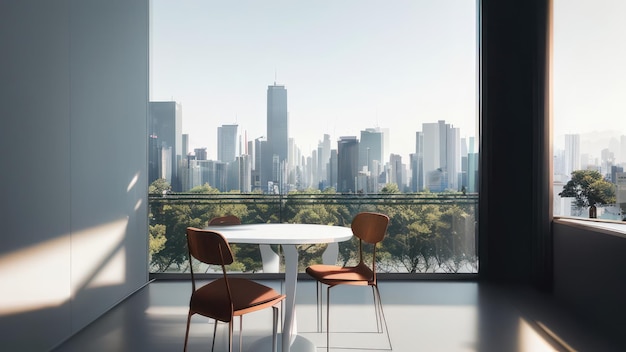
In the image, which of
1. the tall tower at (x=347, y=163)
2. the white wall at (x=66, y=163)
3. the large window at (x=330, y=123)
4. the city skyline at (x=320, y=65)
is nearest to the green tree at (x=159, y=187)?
the large window at (x=330, y=123)

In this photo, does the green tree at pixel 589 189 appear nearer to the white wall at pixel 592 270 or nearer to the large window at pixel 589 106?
the large window at pixel 589 106

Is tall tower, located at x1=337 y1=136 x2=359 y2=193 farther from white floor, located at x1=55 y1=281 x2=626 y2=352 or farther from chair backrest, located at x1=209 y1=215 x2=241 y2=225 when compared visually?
chair backrest, located at x1=209 y1=215 x2=241 y2=225

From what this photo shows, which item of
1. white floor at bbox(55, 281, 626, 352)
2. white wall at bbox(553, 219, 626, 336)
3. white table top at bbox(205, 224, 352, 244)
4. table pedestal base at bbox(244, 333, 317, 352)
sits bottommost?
white floor at bbox(55, 281, 626, 352)

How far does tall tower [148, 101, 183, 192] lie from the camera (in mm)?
4961

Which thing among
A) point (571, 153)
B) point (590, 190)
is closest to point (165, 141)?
point (571, 153)

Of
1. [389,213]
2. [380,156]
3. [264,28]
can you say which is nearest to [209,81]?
[264,28]

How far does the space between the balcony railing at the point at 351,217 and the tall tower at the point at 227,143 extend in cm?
44

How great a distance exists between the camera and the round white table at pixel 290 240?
2.60 m

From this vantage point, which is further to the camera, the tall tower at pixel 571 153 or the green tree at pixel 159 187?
the green tree at pixel 159 187

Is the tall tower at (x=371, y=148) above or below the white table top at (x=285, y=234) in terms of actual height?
above

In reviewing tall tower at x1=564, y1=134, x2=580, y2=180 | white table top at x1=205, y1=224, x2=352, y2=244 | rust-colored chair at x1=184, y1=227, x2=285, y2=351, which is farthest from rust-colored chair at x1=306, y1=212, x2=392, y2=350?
tall tower at x1=564, y1=134, x2=580, y2=180

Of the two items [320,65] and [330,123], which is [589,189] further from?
[320,65]

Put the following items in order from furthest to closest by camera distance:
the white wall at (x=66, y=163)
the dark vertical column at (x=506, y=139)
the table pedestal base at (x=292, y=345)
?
the dark vertical column at (x=506, y=139)
the table pedestal base at (x=292, y=345)
the white wall at (x=66, y=163)

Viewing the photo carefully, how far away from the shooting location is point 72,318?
318 cm
